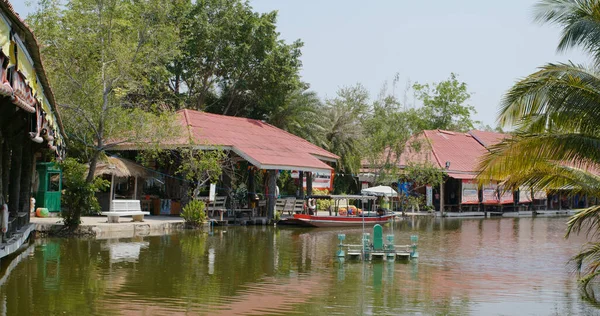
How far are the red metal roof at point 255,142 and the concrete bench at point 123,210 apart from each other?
3.60 m

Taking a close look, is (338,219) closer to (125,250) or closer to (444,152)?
(125,250)

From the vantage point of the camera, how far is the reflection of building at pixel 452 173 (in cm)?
4334

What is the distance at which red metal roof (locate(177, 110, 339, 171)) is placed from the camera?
29188 millimetres

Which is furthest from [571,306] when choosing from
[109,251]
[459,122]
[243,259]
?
[459,122]

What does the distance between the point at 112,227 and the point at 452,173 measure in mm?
26253

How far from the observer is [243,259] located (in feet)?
60.3

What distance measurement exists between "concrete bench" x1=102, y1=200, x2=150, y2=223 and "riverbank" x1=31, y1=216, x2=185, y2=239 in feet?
0.97

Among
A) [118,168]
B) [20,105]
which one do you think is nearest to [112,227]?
[118,168]

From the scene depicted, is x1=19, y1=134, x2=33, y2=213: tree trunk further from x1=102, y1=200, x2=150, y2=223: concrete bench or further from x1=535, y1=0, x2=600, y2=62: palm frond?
x1=535, y1=0, x2=600, y2=62: palm frond

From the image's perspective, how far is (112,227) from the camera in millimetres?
23188

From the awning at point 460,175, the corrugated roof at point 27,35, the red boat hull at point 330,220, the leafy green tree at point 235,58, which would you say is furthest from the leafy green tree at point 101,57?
the awning at point 460,175

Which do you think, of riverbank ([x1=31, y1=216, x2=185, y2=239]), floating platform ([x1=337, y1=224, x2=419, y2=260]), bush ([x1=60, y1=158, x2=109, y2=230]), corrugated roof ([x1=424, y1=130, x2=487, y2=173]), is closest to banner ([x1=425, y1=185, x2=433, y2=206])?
corrugated roof ([x1=424, y1=130, x2=487, y2=173])

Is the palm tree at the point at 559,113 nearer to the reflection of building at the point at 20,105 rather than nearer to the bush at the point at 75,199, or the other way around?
the reflection of building at the point at 20,105

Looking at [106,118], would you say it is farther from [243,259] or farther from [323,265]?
[323,265]
